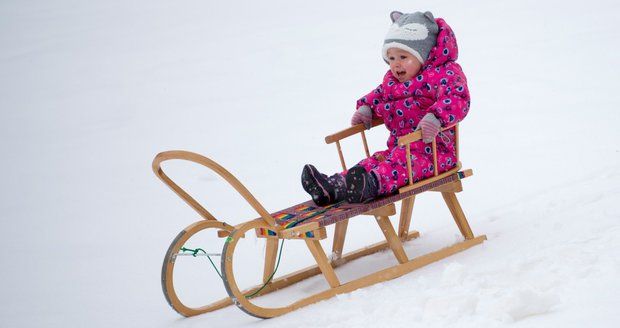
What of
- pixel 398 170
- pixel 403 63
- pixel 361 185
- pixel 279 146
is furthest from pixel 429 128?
pixel 279 146

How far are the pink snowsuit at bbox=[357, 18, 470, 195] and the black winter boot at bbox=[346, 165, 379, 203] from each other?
4 centimetres

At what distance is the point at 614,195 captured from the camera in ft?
14.2

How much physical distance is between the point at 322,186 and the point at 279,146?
13.6 ft

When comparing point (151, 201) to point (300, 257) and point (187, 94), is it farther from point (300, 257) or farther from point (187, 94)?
point (187, 94)

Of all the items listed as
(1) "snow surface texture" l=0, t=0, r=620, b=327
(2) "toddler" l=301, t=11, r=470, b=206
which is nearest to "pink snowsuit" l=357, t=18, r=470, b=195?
(2) "toddler" l=301, t=11, r=470, b=206

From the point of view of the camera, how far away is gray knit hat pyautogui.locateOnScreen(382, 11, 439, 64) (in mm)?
4137

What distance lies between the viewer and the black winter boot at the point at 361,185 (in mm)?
3760

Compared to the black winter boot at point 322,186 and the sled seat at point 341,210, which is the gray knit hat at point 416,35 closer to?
the sled seat at point 341,210

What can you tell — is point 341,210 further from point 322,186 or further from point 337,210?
point 322,186

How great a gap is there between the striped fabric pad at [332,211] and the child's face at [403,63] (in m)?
0.65

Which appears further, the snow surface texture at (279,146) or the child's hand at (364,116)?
the child's hand at (364,116)

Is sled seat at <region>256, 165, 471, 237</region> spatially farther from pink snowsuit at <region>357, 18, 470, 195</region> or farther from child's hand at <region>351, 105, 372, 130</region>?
child's hand at <region>351, 105, 372, 130</region>

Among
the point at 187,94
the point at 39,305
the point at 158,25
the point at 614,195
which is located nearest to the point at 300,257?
the point at 39,305

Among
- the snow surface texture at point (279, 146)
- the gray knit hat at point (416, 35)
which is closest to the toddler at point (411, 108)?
the gray knit hat at point (416, 35)
